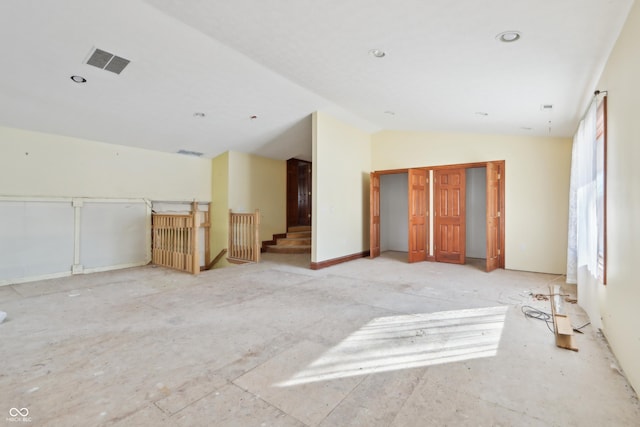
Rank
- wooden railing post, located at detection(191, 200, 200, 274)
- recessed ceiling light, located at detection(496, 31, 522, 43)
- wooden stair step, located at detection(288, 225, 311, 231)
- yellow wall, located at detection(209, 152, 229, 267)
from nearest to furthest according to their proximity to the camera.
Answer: recessed ceiling light, located at detection(496, 31, 522, 43), wooden railing post, located at detection(191, 200, 200, 274), yellow wall, located at detection(209, 152, 229, 267), wooden stair step, located at detection(288, 225, 311, 231)

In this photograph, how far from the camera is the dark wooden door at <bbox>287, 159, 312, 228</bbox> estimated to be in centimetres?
887

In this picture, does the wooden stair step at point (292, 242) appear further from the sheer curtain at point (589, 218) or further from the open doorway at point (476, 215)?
the sheer curtain at point (589, 218)

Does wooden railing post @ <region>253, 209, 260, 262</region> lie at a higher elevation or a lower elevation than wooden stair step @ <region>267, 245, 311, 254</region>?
higher

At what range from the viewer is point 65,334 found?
2.79m

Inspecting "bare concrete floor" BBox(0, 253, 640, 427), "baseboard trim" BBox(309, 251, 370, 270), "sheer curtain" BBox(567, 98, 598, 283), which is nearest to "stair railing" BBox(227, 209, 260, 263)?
"baseboard trim" BBox(309, 251, 370, 270)

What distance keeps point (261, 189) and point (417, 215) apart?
4.05 meters

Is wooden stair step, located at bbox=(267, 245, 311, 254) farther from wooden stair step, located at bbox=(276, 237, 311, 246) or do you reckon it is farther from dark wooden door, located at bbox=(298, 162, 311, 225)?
dark wooden door, located at bbox=(298, 162, 311, 225)

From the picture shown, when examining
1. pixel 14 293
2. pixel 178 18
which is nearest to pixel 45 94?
pixel 178 18

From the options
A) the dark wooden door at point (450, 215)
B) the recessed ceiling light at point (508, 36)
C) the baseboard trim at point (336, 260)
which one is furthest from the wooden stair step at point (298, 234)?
the recessed ceiling light at point (508, 36)

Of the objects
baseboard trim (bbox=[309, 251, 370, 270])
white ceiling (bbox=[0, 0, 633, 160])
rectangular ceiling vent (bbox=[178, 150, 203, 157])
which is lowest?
baseboard trim (bbox=[309, 251, 370, 270])

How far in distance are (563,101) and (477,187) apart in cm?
344

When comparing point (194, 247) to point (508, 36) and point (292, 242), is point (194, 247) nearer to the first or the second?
point (292, 242)

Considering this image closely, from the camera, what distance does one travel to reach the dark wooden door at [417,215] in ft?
21.5

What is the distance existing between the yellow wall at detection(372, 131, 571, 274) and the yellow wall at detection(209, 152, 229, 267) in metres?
5.17
